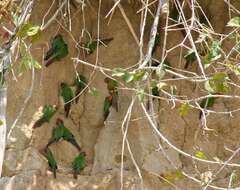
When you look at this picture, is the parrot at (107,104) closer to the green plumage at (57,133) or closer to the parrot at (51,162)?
the green plumage at (57,133)

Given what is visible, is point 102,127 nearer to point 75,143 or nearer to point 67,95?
point 75,143

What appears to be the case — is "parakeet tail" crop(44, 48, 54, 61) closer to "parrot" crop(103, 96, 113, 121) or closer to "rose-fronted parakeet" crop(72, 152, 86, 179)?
"parrot" crop(103, 96, 113, 121)

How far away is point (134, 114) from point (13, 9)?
48.4 inches

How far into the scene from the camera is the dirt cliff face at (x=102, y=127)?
3.61m

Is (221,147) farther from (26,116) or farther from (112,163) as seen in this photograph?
(26,116)

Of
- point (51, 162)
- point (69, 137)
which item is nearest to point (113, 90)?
point (69, 137)

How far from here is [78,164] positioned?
3670 mm

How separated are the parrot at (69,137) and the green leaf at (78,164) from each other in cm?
8

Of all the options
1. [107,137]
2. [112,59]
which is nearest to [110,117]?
[107,137]

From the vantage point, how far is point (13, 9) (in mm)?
2701

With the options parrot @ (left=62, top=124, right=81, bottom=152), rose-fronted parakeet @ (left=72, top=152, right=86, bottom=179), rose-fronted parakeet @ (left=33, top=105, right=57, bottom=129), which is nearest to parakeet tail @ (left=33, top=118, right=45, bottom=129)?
rose-fronted parakeet @ (left=33, top=105, right=57, bottom=129)

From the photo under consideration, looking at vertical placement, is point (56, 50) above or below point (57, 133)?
above

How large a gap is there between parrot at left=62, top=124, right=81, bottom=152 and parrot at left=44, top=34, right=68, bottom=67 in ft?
1.33

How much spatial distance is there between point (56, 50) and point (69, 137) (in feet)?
1.69
